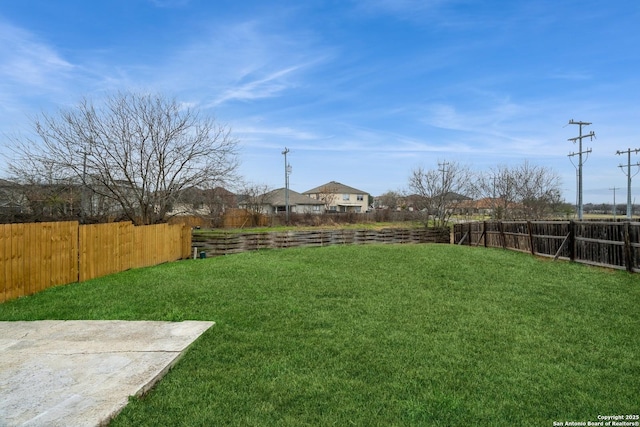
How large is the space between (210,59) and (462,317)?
1078 centimetres

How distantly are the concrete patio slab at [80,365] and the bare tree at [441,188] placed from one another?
29757 millimetres

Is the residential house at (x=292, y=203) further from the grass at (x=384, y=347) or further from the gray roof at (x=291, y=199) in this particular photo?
the grass at (x=384, y=347)

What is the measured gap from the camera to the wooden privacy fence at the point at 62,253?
663 centimetres

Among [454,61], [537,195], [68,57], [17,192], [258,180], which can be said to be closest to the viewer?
[68,57]

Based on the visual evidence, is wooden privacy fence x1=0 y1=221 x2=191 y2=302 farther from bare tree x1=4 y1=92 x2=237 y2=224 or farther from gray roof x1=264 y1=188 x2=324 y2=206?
gray roof x1=264 y1=188 x2=324 y2=206

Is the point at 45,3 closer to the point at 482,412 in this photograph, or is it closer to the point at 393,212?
the point at 482,412

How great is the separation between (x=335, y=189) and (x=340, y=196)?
2.72m

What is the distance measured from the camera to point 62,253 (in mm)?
7777

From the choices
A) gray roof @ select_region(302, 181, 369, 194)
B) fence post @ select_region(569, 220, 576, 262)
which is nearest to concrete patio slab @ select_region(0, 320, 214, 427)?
fence post @ select_region(569, 220, 576, 262)

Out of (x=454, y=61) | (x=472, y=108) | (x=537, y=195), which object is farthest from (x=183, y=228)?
(x=537, y=195)

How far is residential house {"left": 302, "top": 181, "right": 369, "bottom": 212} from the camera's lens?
65.2 m

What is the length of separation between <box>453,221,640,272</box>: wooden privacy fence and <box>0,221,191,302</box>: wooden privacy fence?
1199 centimetres

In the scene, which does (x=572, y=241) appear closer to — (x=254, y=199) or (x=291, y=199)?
(x=254, y=199)

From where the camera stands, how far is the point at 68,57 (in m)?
12.0
